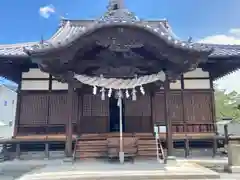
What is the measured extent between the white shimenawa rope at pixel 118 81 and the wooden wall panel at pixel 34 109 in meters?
2.73

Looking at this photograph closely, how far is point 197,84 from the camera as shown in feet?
31.8

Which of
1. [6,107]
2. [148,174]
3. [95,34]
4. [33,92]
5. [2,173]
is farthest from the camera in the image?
[6,107]

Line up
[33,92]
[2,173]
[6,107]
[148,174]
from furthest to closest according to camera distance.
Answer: [6,107] < [33,92] < [2,173] < [148,174]

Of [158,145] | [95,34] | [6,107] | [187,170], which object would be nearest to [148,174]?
[187,170]

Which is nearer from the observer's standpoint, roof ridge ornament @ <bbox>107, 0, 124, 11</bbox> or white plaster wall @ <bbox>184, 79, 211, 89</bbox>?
white plaster wall @ <bbox>184, 79, 211, 89</bbox>

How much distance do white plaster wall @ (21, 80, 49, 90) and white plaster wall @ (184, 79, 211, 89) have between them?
583cm

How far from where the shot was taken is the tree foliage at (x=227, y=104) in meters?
23.3

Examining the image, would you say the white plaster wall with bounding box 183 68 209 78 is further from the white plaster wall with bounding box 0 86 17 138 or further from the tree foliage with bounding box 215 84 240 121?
the white plaster wall with bounding box 0 86 17 138

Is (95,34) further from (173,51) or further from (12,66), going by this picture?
(12,66)

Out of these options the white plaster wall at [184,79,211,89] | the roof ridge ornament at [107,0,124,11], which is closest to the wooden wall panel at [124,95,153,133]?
the white plaster wall at [184,79,211,89]

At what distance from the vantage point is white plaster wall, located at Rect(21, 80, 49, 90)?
9414 mm

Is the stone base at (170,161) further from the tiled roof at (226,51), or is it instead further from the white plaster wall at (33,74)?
the white plaster wall at (33,74)

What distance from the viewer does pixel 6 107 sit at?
25.6 m

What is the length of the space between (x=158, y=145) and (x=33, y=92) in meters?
5.37
